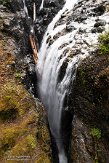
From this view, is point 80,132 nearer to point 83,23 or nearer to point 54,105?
point 54,105

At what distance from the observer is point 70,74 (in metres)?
8.76

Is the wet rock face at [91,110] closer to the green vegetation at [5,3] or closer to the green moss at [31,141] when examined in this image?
the green moss at [31,141]

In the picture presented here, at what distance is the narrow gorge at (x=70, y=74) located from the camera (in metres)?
7.60

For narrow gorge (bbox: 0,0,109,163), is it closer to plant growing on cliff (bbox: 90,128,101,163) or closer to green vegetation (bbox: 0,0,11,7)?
plant growing on cliff (bbox: 90,128,101,163)

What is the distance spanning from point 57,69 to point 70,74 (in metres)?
1.10

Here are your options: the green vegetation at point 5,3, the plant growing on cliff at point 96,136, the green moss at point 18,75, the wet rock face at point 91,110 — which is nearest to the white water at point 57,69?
the wet rock face at point 91,110

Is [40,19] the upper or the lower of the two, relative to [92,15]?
lower

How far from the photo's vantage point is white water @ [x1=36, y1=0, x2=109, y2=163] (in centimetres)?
889

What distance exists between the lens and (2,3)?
13.8 m

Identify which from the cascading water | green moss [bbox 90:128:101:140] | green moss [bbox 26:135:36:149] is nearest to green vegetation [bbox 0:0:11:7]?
the cascading water

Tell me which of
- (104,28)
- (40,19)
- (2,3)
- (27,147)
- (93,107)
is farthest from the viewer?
(40,19)

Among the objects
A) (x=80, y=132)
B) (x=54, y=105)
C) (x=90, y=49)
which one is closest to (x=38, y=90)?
(x=54, y=105)

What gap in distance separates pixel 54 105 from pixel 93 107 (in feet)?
6.35

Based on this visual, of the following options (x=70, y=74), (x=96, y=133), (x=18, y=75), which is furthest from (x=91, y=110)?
(x=18, y=75)
